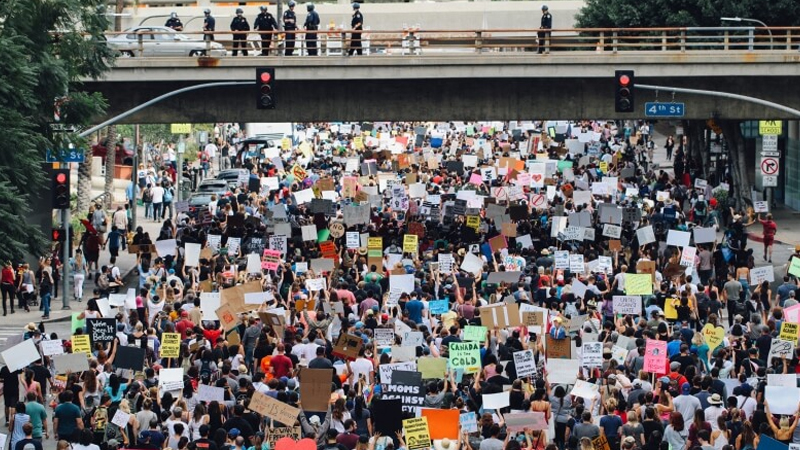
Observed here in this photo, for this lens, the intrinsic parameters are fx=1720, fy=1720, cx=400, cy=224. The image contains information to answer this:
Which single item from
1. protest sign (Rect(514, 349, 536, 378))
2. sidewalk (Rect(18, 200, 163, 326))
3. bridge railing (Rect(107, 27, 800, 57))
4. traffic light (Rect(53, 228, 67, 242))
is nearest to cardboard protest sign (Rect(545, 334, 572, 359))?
protest sign (Rect(514, 349, 536, 378))

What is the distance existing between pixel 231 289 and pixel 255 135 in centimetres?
4824

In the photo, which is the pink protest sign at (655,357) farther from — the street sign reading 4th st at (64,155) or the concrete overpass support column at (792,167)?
the concrete overpass support column at (792,167)

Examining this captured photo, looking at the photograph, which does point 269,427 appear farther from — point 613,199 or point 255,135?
point 255,135

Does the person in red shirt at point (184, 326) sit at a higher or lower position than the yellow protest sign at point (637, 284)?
lower

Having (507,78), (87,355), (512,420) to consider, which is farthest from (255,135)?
(512,420)

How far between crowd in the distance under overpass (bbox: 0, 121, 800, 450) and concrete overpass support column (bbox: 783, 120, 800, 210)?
1447cm

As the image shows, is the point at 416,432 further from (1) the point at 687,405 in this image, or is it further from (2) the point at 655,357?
(2) the point at 655,357

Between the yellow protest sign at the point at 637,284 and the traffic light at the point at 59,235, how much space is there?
1391 cm

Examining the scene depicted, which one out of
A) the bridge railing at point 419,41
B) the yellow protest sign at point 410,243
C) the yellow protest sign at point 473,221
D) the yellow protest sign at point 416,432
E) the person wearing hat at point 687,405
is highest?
the bridge railing at point 419,41

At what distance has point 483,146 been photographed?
5522cm

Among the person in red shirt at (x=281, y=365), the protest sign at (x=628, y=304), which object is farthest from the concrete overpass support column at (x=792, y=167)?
the person in red shirt at (x=281, y=365)

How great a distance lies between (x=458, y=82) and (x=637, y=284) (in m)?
15.0

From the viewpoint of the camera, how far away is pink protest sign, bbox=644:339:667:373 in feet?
66.9

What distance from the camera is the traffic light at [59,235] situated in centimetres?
3597
